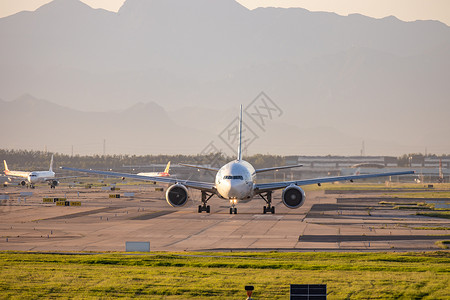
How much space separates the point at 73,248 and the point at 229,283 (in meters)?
16.8

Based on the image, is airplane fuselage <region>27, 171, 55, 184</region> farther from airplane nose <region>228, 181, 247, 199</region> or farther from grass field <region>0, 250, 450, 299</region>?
grass field <region>0, 250, 450, 299</region>

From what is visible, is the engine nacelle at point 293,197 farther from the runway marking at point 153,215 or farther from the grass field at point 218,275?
the grass field at point 218,275

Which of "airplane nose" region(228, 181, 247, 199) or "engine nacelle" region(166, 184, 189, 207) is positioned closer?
"airplane nose" region(228, 181, 247, 199)

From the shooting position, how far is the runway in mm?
44156

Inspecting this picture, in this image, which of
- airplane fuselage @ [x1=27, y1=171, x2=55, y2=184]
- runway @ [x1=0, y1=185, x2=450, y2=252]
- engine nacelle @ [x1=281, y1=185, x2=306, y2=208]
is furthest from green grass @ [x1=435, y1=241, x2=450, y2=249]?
airplane fuselage @ [x1=27, y1=171, x2=55, y2=184]

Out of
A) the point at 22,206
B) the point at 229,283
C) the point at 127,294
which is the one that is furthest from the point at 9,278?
the point at 22,206

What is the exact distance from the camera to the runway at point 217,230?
44156 mm

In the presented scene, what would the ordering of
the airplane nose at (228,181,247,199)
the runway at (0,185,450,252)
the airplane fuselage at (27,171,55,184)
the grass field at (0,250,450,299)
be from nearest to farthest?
the grass field at (0,250,450,299) < the runway at (0,185,450,252) < the airplane nose at (228,181,247,199) < the airplane fuselage at (27,171,55,184)

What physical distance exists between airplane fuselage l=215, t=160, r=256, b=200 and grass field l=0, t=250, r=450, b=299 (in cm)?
2322

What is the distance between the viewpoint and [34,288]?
91.0 feet

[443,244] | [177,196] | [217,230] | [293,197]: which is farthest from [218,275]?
[177,196]

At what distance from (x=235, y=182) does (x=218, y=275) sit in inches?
1235

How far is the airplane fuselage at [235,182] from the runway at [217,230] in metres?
2.49

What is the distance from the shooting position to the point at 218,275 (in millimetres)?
30859
